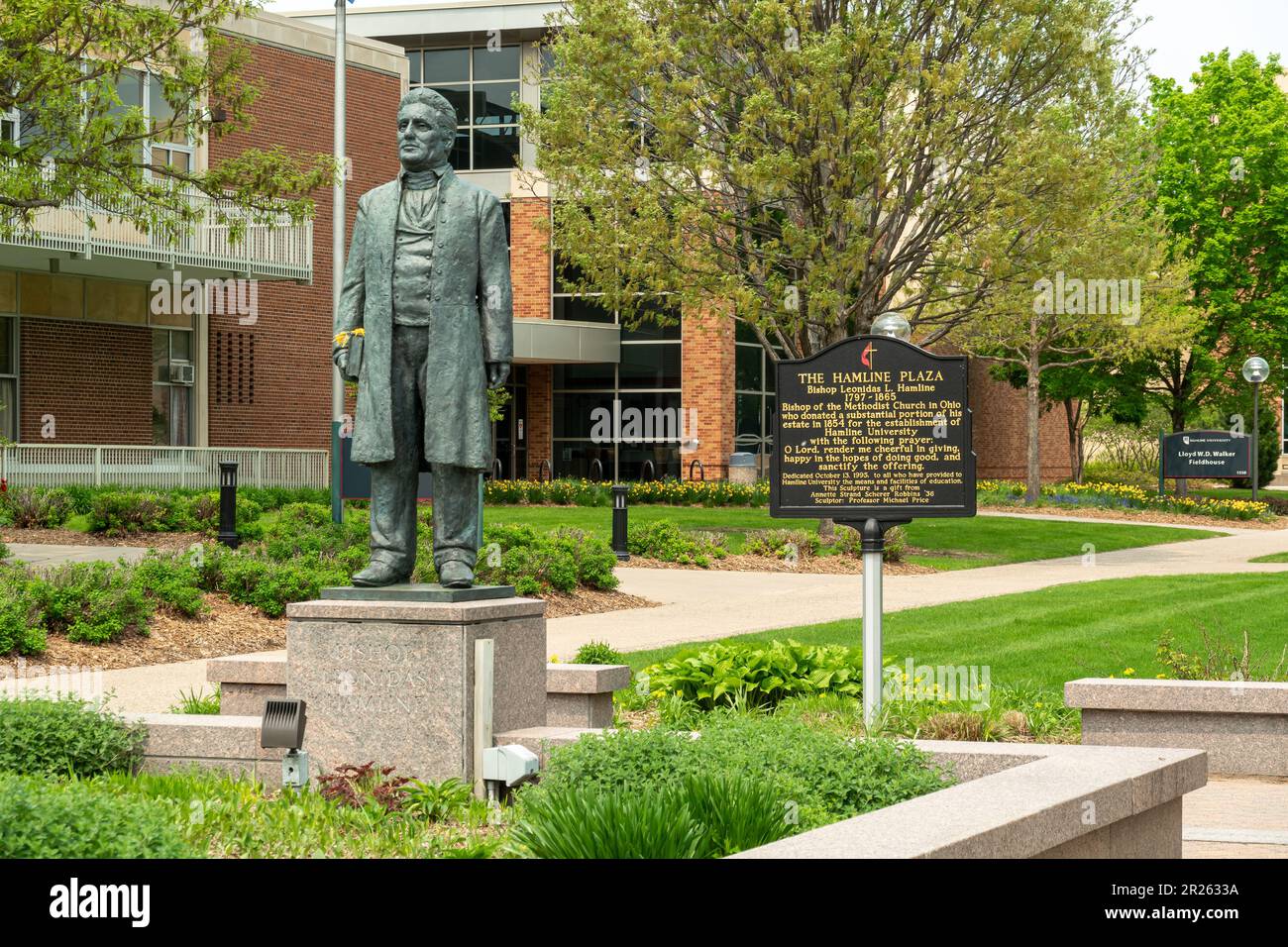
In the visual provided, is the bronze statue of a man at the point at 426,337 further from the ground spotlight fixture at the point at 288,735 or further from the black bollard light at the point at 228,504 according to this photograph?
the black bollard light at the point at 228,504

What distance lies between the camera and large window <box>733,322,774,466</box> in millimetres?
42344

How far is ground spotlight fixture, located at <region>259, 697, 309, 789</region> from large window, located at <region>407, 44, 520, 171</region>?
1472 inches

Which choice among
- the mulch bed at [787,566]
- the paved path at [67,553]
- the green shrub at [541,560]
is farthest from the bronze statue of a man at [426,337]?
the mulch bed at [787,566]

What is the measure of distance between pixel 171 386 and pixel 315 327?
3676 millimetres

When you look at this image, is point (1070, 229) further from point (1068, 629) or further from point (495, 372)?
point (495, 372)

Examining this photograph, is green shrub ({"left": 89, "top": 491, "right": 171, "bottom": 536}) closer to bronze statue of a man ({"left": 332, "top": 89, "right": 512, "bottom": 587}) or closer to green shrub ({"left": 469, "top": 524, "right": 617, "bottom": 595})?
green shrub ({"left": 469, "top": 524, "right": 617, "bottom": 595})

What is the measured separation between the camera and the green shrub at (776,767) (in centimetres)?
621

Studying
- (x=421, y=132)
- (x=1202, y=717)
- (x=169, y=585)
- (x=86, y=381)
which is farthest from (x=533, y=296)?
(x=1202, y=717)

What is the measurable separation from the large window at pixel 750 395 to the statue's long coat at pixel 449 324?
33.5 metres

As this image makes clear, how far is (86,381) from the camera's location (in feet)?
96.9

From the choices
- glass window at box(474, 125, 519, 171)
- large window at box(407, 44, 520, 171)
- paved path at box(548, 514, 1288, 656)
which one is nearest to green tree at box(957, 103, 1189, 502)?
paved path at box(548, 514, 1288, 656)
